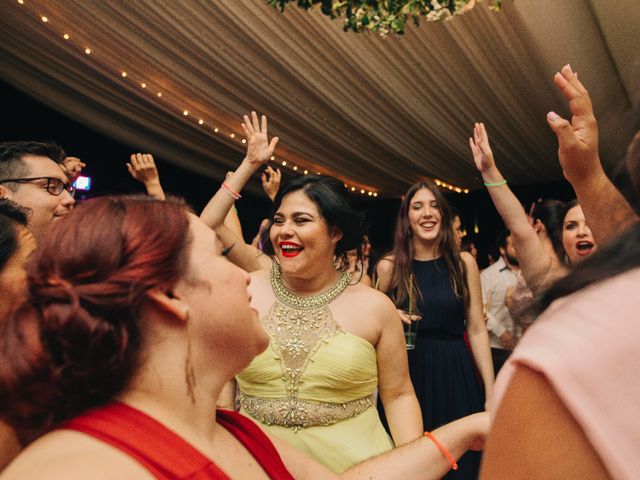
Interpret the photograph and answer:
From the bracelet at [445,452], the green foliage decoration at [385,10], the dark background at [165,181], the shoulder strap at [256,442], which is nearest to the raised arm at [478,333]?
the dark background at [165,181]

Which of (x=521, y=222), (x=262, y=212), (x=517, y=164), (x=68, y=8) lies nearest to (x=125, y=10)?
(x=68, y=8)

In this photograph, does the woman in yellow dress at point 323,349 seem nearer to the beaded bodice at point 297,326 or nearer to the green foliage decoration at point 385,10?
the beaded bodice at point 297,326

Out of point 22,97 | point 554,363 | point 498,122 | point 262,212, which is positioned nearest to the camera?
point 554,363

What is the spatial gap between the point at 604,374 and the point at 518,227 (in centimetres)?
154

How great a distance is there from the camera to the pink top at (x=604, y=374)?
46 cm

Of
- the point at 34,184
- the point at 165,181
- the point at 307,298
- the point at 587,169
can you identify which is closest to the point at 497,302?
the point at 307,298

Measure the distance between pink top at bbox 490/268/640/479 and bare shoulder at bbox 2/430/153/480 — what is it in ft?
1.67

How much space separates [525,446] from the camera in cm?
50

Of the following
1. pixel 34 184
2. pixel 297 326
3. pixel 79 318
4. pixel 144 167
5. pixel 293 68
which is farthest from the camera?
pixel 293 68

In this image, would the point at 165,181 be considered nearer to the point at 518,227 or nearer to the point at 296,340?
the point at 296,340

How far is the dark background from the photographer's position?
15.2 feet

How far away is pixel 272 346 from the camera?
6.41ft

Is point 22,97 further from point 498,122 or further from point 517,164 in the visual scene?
point 517,164

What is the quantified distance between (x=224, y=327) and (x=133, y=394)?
18 cm
